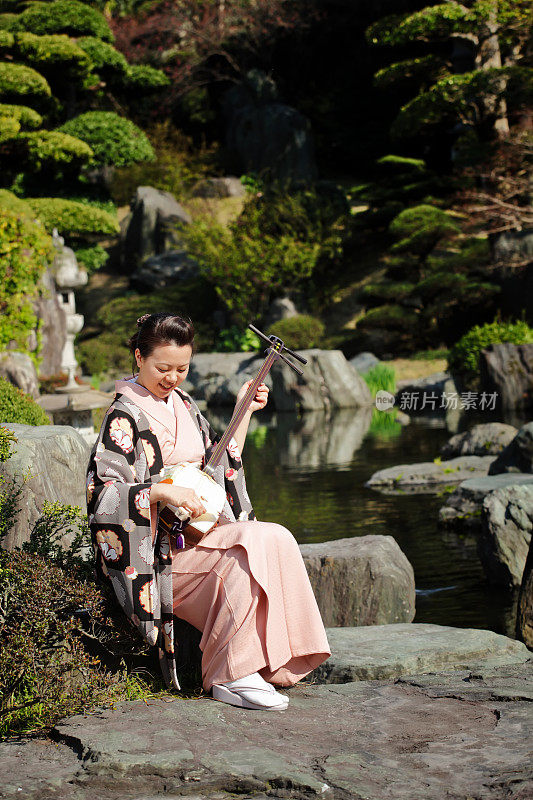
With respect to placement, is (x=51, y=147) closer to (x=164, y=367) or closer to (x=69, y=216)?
(x=69, y=216)

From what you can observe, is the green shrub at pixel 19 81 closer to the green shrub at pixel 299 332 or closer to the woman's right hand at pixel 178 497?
the green shrub at pixel 299 332

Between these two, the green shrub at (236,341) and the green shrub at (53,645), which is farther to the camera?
the green shrub at (236,341)

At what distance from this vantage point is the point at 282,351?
3752 millimetres

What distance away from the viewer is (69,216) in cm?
2206

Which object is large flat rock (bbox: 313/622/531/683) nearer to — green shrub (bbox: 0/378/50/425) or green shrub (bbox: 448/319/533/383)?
green shrub (bbox: 0/378/50/425)

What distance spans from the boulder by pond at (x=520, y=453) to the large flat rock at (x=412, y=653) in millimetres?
4064

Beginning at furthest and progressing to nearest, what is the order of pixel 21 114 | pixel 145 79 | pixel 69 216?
pixel 145 79
pixel 69 216
pixel 21 114

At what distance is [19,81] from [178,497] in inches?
848

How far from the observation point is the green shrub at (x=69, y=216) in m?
22.0

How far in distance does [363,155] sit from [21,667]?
28.0 m

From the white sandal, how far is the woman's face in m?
1.16

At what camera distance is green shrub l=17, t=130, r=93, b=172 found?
73.7 feet

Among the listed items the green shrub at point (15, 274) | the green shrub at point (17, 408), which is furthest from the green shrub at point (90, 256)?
the green shrub at point (17, 408)

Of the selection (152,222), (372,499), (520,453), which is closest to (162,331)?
(520,453)
